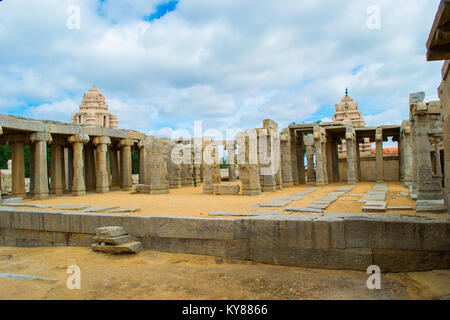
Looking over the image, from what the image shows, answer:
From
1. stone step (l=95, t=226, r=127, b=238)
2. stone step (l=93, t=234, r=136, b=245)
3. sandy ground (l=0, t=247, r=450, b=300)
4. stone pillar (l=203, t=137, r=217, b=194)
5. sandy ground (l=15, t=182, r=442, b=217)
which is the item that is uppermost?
stone pillar (l=203, t=137, r=217, b=194)

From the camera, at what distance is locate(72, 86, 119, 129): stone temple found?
36.7 meters

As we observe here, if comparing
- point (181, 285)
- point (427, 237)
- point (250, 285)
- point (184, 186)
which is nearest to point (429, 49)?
point (427, 237)

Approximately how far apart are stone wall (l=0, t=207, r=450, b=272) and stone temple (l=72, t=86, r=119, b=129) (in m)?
31.6

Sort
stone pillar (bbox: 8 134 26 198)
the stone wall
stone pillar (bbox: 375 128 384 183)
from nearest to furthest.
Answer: the stone wall
stone pillar (bbox: 8 134 26 198)
stone pillar (bbox: 375 128 384 183)

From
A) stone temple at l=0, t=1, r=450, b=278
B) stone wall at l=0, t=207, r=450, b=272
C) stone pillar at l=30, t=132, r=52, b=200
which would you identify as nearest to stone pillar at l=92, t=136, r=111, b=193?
stone temple at l=0, t=1, r=450, b=278

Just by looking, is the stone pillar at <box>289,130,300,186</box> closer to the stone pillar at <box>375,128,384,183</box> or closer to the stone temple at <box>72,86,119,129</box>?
the stone pillar at <box>375,128,384,183</box>

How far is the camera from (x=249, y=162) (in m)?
15.1

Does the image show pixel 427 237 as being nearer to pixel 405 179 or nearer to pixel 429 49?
pixel 429 49

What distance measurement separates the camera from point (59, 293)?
16.3 ft

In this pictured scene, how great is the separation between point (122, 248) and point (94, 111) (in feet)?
111

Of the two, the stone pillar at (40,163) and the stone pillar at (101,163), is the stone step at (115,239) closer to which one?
the stone pillar at (40,163)

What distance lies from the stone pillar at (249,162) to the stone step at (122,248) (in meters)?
8.05

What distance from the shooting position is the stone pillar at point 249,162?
1479cm

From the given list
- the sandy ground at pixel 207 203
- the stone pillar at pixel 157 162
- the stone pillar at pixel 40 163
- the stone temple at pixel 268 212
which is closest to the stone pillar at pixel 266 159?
the stone temple at pixel 268 212
